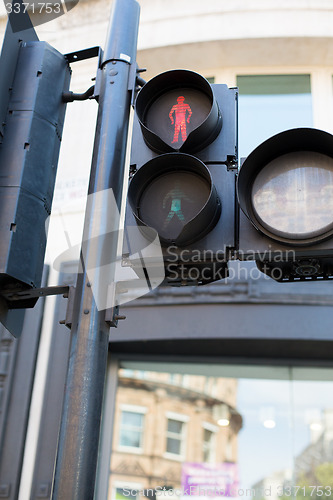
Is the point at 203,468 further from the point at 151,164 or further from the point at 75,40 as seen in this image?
the point at 75,40

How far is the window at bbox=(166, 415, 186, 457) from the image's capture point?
313 inches

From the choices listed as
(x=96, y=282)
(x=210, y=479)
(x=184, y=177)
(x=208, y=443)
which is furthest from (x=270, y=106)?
(x=96, y=282)

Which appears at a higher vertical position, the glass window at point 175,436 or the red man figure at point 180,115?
the red man figure at point 180,115

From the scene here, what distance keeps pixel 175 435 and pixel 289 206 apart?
220 inches

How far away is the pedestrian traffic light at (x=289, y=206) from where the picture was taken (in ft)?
10.2

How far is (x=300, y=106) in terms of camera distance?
9875 mm

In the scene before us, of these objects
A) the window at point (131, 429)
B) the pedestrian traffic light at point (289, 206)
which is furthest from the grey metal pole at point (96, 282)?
the window at point (131, 429)

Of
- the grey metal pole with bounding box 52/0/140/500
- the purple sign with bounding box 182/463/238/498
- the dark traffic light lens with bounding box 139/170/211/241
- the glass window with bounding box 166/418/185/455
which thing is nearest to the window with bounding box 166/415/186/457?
the glass window with bounding box 166/418/185/455

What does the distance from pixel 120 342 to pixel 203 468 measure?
197cm

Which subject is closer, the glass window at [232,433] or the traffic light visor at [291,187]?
the traffic light visor at [291,187]

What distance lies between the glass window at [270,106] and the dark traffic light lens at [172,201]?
6289 millimetres

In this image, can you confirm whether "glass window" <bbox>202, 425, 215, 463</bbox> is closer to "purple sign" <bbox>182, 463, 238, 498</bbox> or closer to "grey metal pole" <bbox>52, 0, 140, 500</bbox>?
"purple sign" <bbox>182, 463, 238, 498</bbox>

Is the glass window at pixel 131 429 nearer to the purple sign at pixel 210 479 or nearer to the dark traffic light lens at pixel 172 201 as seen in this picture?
the purple sign at pixel 210 479

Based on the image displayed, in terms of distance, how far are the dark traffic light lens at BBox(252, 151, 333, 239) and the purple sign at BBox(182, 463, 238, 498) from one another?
17.8 ft
